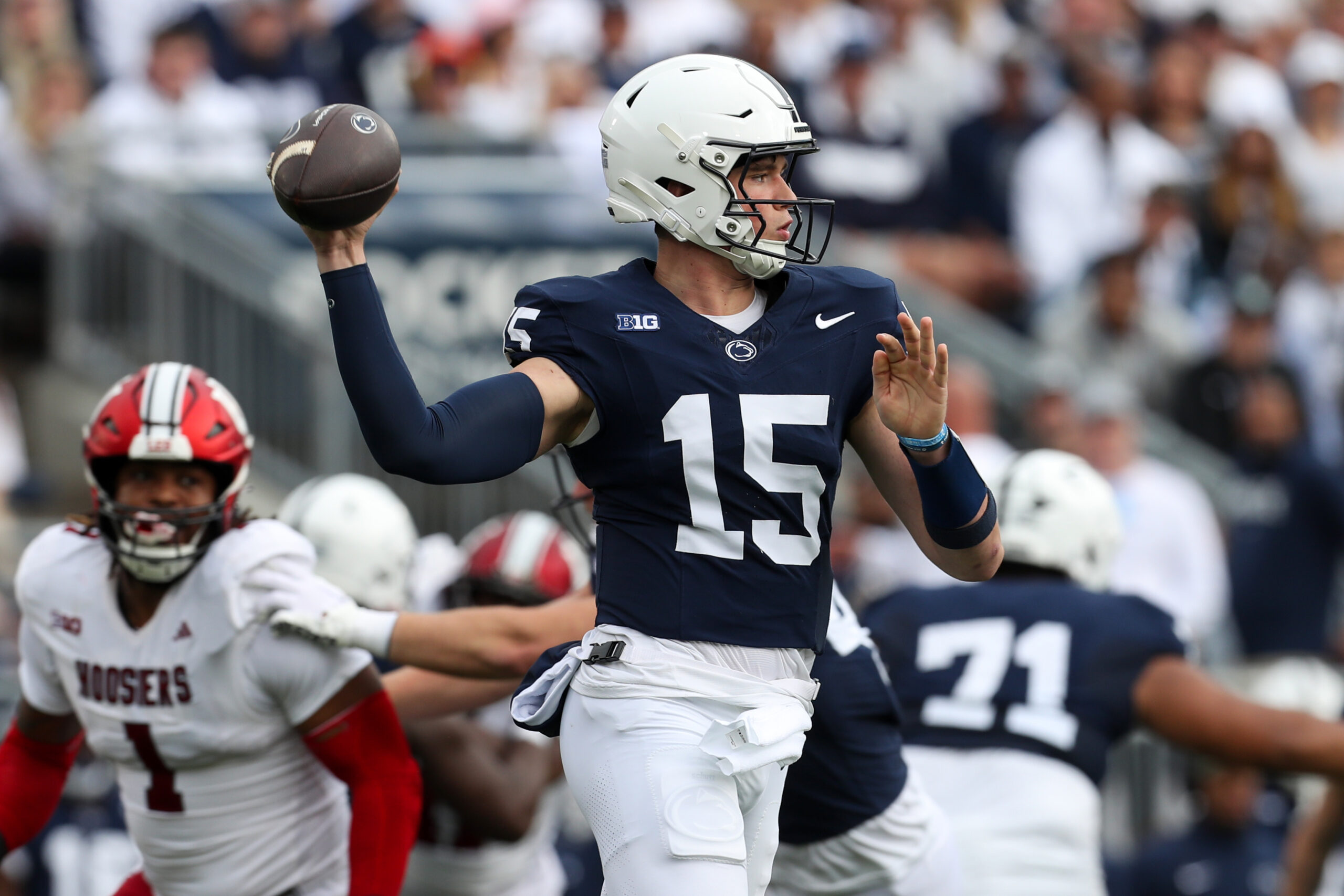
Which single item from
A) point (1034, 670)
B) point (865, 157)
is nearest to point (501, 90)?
point (865, 157)

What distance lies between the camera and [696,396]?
359cm

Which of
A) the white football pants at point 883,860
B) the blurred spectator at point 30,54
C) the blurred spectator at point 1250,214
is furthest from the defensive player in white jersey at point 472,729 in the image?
the blurred spectator at point 1250,214

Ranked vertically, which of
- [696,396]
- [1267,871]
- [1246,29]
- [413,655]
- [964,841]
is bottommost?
[1267,871]

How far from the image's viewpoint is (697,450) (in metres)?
3.59

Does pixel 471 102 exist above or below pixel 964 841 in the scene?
above

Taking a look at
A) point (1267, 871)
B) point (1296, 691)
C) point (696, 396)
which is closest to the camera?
point (696, 396)

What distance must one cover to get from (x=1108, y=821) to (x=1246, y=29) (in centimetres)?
768

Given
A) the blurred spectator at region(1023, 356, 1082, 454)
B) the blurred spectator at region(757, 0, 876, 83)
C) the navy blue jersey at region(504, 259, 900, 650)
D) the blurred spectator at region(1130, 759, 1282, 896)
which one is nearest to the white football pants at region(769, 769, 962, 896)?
the navy blue jersey at region(504, 259, 900, 650)

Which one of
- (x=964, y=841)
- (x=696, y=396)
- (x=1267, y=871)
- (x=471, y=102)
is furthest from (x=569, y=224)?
(x=696, y=396)

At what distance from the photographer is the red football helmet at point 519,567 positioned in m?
5.81

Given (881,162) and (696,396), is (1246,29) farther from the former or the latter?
(696,396)

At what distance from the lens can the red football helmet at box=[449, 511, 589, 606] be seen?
5.81 m

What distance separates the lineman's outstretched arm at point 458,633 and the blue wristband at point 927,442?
1.01 metres

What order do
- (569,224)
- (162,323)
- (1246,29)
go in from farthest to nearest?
(1246,29)
(569,224)
(162,323)
